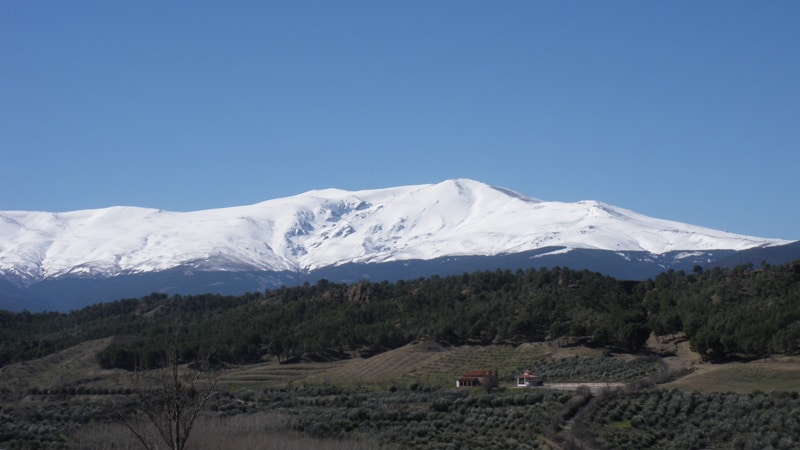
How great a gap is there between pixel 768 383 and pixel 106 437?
35.6 meters

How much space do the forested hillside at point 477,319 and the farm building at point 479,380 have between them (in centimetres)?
1348

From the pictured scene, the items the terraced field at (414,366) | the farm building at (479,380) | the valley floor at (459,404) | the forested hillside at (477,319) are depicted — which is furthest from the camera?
the terraced field at (414,366)

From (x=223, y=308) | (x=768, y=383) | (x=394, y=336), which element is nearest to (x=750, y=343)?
(x=768, y=383)

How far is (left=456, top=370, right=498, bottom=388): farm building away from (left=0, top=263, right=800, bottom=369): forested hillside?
44.2 feet

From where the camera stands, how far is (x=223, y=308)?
126 meters

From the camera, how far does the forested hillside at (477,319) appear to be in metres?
74.4

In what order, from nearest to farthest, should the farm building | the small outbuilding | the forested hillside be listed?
the small outbuilding, the farm building, the forested hillside

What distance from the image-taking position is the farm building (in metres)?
67.7

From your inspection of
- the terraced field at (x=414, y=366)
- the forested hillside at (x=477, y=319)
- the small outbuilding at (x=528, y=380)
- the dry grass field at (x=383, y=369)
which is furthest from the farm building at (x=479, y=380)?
the forested hillside at (x=477, y=319)

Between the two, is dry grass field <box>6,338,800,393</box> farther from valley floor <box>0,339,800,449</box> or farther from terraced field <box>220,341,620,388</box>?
valley floor <box>0,339,800,449</box>

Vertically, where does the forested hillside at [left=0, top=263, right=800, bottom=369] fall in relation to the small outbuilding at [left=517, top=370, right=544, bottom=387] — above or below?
above

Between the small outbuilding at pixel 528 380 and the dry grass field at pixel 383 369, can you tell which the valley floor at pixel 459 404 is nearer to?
the dry grass field at pixel 383 369

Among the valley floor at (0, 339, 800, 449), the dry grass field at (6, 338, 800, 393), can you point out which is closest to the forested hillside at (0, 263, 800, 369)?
the dry grass field at (6, 338, 800, 393)

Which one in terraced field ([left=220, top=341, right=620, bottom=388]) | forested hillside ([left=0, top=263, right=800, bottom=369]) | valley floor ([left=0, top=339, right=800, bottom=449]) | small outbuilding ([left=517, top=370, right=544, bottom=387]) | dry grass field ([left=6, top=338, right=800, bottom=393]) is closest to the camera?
valley floor ([left=0, top=339, right=800, bottom=449])
